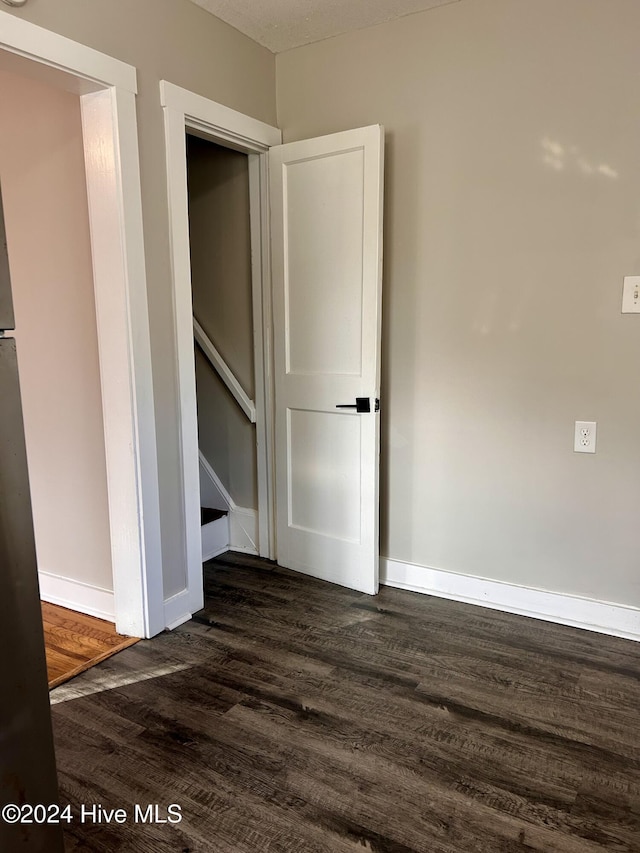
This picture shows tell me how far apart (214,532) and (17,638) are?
228 centimetres

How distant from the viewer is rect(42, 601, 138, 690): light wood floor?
7.52ft

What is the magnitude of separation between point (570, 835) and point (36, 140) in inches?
117

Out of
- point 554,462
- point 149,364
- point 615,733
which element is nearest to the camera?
point 615,733

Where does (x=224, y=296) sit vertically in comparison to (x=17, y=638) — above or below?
above

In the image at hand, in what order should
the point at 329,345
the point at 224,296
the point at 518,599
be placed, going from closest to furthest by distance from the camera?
the point at 518,599, the point at 329,345, the point at 224,296

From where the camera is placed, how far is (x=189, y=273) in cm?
250

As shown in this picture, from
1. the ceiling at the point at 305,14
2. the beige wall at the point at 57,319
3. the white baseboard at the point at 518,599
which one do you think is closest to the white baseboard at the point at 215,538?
the beige wall at the point at 57,319

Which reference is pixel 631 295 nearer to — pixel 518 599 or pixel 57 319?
pixel 518 599

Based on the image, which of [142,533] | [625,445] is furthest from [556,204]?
[142,533]

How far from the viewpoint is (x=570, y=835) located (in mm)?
1520

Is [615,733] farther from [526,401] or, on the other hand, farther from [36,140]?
[36,140]

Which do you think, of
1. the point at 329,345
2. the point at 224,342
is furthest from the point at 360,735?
the point at 224,342

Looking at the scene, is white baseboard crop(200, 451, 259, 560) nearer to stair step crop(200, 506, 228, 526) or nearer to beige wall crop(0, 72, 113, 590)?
stair step crop(200, 506, 228, 526)

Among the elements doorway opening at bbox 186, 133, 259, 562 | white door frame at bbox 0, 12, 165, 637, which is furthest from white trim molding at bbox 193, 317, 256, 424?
white door frame at bbox 0, 12, 165, 637
